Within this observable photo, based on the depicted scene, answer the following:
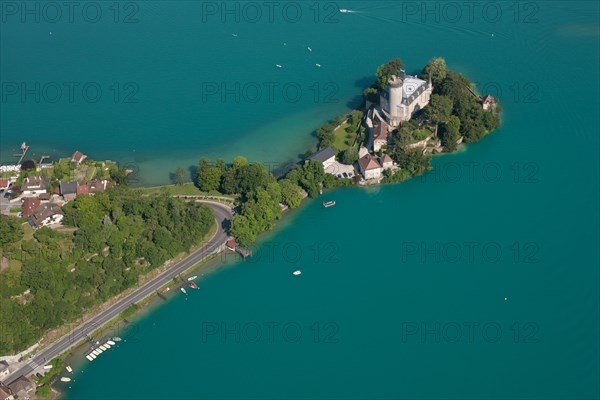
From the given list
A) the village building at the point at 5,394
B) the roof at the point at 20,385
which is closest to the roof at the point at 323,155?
the roof at the point at 20,385

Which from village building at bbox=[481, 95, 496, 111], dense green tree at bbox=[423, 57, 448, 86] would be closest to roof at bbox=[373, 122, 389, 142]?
dense green tree at bbox=[423, 57, 448, 86]

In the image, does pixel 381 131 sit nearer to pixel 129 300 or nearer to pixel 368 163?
pixel 368 163

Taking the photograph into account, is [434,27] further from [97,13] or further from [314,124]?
[97,13]

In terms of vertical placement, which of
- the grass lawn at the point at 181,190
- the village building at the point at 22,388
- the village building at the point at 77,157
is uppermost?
the village building at the point at 77,157

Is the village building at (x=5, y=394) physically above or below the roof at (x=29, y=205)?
below

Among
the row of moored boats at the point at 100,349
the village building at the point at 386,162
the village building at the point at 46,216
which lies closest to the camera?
the row of moored boats at the point at 100,349

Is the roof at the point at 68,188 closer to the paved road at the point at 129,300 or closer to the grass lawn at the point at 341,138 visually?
the paved road at the point at 129,300

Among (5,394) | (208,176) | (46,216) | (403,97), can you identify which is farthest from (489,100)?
(5,394)

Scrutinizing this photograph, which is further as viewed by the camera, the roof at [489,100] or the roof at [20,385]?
the roof at [489,100]
